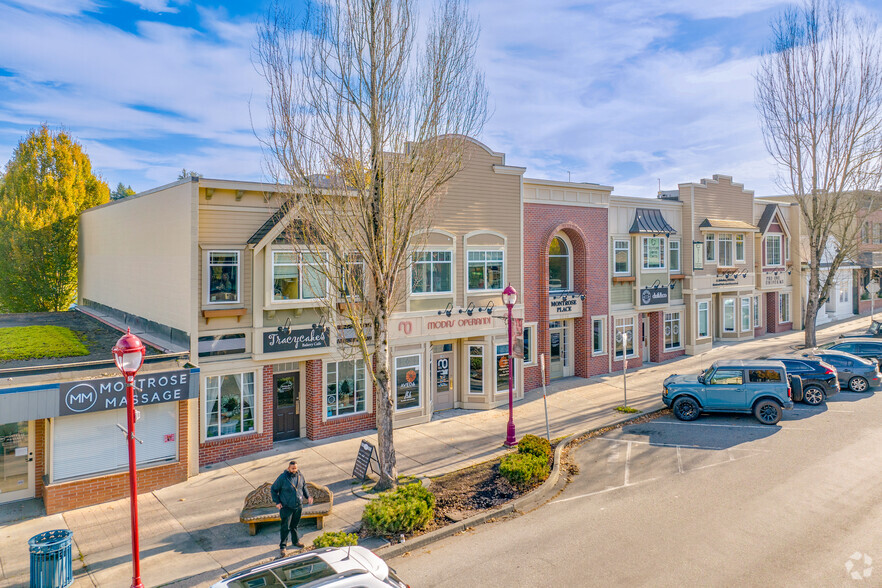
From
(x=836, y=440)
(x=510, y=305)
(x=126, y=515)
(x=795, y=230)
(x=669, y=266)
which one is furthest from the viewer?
(x=795, y=230)

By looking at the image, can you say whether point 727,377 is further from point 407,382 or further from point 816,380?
point 407,382

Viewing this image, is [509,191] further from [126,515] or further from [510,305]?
[126,515]

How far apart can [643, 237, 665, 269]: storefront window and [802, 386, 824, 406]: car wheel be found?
965cm

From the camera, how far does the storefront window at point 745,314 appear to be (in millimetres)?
34375

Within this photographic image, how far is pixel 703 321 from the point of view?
104 feet

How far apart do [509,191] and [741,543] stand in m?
14.6

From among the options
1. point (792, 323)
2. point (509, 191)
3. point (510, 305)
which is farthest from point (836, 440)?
point (792, 323)

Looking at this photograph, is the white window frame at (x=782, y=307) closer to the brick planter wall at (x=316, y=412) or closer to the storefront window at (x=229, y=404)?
the brick planter wall at (x=316, y=412)

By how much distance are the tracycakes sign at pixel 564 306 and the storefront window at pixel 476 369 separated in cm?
454

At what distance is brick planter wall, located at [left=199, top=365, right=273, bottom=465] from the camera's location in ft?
51.3

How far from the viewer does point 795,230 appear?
3788 cm

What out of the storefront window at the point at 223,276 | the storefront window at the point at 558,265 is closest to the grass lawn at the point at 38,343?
the storefront window at the point at 223,276

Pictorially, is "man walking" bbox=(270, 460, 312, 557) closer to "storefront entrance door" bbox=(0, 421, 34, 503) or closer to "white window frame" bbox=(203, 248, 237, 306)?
"white window frame" bbox=(203, 248, 237, 306)

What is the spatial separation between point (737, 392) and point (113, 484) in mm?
18396
